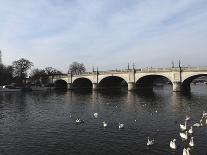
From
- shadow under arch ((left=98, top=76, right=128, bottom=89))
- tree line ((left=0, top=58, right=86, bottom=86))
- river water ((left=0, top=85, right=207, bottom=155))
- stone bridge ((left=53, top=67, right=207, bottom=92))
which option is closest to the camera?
river water ((left=0, top=85, right=207, bottom=155))

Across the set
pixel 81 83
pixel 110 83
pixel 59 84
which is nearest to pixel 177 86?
pixel 110 83

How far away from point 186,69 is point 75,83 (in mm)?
64550

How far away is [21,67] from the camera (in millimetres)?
144375

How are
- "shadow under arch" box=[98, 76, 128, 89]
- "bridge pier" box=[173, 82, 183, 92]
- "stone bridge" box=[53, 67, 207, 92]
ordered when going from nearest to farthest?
"stone bridge" box=[53, 67, 207, 92], "bridge pier" box=[173, 82, 183, 92], "shadow under arch" box=[98, 76, 128, 89]

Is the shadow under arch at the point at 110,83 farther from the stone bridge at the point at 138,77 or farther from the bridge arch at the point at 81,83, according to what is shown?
the bridge arch at the point at 81,83

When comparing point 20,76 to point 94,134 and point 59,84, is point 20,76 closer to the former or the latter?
point 59,84

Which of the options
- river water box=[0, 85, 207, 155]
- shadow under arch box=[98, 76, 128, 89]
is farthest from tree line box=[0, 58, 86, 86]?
river water box=[0, 85, 207, 155]

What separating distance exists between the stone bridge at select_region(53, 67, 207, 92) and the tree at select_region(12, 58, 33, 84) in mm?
15360

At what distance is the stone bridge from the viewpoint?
8981 centimetres

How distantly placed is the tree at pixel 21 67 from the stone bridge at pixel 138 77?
15.4 meters

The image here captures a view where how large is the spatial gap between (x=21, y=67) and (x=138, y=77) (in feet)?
213

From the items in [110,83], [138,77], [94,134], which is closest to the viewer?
[94,134]

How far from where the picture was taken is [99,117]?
43.4 meters

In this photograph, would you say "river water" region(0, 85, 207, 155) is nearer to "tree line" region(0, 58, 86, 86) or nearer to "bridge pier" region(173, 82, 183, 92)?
"bridge pier" region(173, 82, 183, 92)
